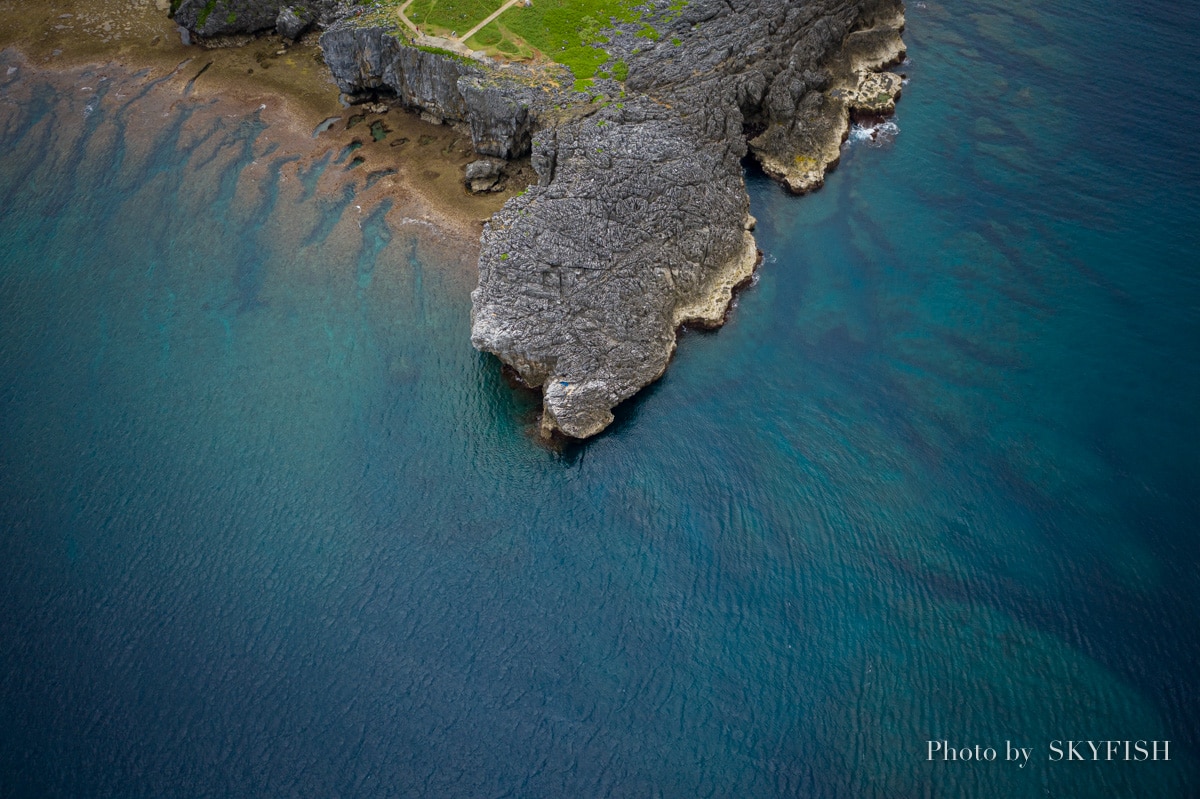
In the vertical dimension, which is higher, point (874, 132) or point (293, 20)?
point (293, 20)

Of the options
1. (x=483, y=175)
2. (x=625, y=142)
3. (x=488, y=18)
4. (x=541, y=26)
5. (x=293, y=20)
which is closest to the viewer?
(x=625, y=142)

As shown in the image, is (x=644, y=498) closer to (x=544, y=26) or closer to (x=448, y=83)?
(x=448, y=83)

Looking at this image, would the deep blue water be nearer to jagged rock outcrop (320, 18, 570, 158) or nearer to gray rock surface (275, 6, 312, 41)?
jagged rock outcrop (320, 18, 570, 158)

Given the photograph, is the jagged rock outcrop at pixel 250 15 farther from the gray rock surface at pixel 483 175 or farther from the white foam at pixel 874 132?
the white foam at pixel 874 132

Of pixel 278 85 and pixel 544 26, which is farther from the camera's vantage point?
pixel 278 85

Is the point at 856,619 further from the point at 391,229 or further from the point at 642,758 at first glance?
the point at 391,229

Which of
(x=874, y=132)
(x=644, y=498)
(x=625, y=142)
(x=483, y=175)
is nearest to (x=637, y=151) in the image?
(x=625, y=142)

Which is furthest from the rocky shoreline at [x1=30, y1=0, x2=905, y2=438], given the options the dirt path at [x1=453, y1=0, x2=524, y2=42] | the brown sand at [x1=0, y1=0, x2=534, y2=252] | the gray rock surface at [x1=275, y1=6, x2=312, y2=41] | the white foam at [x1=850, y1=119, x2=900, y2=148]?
the dirt path at [x1=453, y1=0, x2=524, y2=42]
